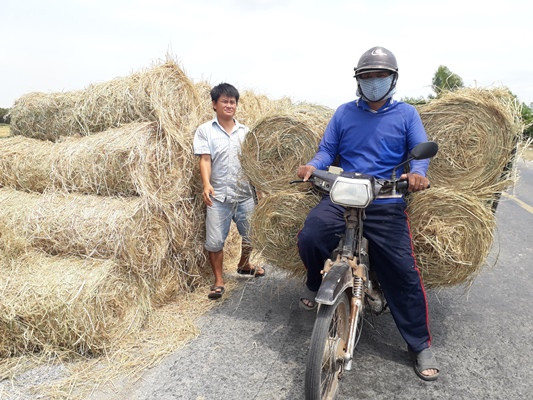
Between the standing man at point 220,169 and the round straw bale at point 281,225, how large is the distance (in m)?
0.53

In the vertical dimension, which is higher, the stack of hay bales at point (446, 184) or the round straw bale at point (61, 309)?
the stack of hay bales at point (446, 184)

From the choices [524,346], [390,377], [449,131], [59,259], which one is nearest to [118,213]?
[59,259]

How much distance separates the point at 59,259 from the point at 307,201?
2073 mm

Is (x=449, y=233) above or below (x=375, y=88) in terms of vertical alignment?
below

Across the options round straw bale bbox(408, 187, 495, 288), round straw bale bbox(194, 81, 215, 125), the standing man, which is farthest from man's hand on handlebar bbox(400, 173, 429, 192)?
round straw bale bbox(194, 81, 215, 125)

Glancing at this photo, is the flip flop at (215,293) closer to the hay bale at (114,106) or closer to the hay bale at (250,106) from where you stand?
the hay bale at (114,106)

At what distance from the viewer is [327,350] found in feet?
8.43

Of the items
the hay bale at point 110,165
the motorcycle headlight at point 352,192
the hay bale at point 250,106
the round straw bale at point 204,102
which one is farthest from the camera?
the hay bale at point 250,106

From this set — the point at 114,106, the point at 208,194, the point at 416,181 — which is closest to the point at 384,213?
the point at 416,181

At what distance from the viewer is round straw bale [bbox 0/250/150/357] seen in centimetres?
311

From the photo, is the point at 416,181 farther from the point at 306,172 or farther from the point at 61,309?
the point at 61,309

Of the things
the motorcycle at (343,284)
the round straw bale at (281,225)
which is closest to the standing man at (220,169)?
the round straw bale at (281,225)

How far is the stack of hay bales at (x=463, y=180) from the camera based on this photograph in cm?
308

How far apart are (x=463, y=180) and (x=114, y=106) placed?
3242mm
